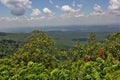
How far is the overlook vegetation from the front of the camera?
50.6m

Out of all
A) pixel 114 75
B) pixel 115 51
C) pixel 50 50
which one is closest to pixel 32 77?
pixel 114 75

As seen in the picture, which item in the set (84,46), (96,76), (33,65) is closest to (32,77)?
(33,65)

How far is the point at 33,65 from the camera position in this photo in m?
56.1

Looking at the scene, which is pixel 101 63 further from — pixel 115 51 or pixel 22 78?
pixel 115 51

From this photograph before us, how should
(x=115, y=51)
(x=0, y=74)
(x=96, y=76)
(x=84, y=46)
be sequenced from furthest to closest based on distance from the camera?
(x=84, y=46), (x=115, y=51), (x=0, y=74), (x=96, y=76)

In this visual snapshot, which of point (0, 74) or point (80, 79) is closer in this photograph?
point (80, 79)

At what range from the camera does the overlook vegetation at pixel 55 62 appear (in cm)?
5062

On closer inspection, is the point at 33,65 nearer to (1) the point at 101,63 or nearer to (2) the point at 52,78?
(2) the point at 52,78

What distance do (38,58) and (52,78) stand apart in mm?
36624

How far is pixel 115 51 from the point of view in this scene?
10412cm

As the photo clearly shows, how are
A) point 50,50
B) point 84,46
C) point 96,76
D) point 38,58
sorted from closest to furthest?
point 96,76
point 38,58
point 50,50
point 84,46

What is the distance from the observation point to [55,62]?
296 ft

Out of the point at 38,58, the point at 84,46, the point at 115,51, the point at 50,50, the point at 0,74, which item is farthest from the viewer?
the point at 84,46

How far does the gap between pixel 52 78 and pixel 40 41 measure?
3964cm
